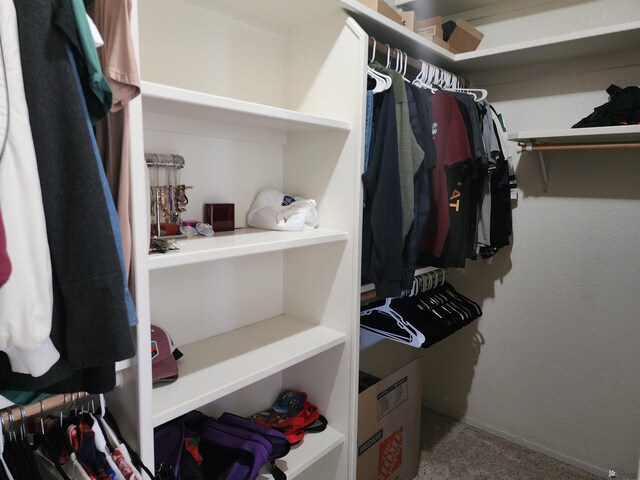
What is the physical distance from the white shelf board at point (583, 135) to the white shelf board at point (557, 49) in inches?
15.2

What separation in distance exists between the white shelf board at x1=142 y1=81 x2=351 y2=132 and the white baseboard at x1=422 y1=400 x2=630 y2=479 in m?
2.05

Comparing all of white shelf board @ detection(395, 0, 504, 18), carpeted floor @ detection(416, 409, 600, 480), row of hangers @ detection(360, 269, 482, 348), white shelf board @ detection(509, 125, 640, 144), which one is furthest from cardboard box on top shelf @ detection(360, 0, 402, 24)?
carpeted floor @ detection(416, 409, 600, 480)

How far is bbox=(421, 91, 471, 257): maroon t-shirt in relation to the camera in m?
1.82

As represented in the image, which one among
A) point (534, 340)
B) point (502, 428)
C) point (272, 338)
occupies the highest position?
point (272, 338)

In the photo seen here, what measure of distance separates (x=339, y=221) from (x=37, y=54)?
3.61 feet

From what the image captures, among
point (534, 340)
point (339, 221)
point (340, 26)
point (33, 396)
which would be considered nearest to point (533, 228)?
point (534, 340)

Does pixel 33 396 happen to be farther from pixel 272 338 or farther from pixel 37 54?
pixel 272 338

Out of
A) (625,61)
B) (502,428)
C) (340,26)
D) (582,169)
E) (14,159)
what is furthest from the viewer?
(502,428)

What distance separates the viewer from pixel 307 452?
1557 mm

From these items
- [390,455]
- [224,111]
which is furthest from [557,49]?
[390,455]

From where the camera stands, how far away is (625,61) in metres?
2.00

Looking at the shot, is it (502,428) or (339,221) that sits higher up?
(339,221)

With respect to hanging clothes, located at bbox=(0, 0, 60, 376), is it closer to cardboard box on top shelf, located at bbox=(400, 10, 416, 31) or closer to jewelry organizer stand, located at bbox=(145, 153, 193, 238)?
jewelry organizer stand, located at bbox=(145, 153, 193, 238)

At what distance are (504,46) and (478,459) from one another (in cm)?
212
